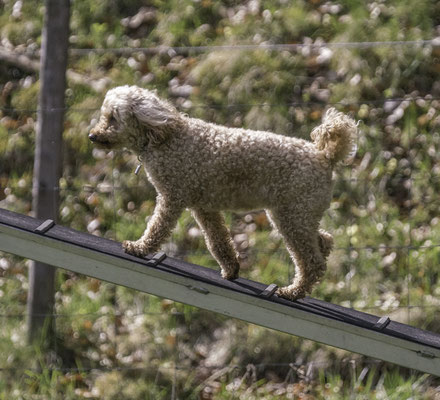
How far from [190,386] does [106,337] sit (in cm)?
78

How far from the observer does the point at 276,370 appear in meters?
6.03

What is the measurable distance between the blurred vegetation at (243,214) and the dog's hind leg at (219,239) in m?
1.07

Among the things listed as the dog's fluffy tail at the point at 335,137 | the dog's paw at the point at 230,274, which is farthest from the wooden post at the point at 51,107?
the dog's fluffy tail at the point at 335,137

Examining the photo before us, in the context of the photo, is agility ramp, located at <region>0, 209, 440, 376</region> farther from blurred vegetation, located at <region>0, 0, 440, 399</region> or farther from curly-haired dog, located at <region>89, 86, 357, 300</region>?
blurred vegetation, located at <region>0, 0, 440, 399</region>

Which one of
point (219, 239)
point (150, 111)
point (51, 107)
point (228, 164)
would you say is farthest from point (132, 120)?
point (51, 107)

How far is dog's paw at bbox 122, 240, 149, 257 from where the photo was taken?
3980mm

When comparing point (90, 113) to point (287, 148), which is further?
point (90, 113)

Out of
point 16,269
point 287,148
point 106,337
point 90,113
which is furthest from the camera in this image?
point 90,113

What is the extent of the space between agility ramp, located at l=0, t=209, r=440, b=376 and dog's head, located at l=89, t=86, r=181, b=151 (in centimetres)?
54

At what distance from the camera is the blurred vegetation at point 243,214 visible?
19.2 ft

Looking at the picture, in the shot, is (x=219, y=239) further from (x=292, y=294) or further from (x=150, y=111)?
(x=150, y=111)

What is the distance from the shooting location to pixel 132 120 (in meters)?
3.85

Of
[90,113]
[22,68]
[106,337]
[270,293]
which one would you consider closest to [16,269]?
[106,337]

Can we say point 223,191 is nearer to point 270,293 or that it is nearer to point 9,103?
point 270,293
